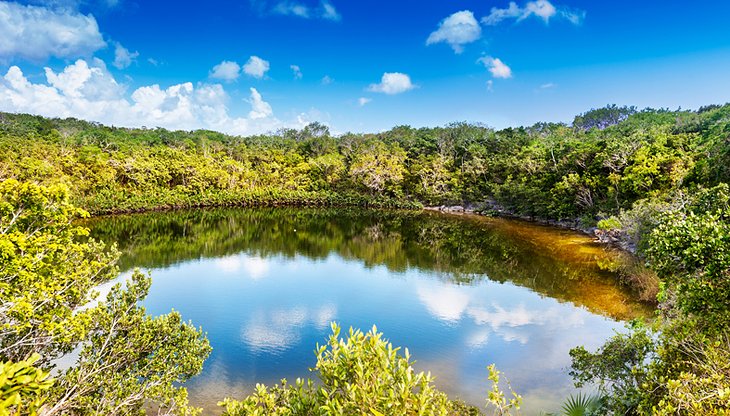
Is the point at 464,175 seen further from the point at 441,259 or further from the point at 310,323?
the point at 310,323

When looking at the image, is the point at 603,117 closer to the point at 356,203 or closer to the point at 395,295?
the point at 356,203

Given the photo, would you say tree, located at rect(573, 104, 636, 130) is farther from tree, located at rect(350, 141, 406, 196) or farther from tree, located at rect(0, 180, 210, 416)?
tree, located at rect(0, 180, 210, 416)

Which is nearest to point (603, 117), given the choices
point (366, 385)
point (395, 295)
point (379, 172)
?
point (379, 172)

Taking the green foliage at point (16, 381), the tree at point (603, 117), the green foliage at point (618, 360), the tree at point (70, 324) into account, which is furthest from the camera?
the tree at point (603, 117)

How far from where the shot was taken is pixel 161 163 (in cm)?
5278

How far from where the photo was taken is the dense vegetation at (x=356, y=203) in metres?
7.05

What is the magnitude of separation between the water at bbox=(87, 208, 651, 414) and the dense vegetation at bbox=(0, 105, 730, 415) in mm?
2381

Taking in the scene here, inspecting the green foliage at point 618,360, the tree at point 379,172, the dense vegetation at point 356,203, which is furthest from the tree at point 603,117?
the green foliage at point 618,360

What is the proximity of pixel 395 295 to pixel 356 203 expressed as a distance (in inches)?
1529

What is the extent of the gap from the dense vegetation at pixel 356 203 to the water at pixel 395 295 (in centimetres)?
238

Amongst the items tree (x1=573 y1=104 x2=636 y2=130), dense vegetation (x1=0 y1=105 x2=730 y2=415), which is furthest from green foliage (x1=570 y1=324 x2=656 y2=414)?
tree (x1=573 y1=104 x2=636 y2=130)

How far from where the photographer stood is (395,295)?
22828 mm

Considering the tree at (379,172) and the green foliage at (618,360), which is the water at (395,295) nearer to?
the green foliage at (618,360)

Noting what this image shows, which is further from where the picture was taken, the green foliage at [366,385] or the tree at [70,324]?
the tree at [70,324]
